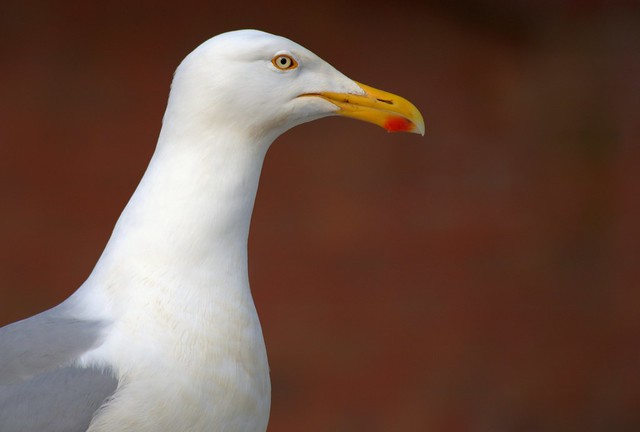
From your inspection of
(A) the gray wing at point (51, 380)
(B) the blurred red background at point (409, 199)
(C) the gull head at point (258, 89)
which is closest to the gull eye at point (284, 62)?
(C) the gull head at point (258, 89)

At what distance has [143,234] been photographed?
5.65ft

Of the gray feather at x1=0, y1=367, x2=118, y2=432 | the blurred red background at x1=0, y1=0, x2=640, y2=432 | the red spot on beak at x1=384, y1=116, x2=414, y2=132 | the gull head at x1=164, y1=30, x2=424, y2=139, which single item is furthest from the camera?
the blurred red background at x1=0, y1=0, x2=640, y2=432

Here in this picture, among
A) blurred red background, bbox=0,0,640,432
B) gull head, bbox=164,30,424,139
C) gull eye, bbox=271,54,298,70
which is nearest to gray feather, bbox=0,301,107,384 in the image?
gull head, bbox=164,30,424,139

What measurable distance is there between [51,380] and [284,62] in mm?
655

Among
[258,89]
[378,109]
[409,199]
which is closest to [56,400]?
[258,89]

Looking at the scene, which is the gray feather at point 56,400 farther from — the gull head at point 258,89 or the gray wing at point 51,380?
the gull head at point 258,89

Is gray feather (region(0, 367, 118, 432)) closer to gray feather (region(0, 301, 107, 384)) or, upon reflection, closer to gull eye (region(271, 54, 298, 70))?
gray feather (region(0, 301, 107, 384))

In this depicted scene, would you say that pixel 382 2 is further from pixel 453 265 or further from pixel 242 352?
pixel 242 352

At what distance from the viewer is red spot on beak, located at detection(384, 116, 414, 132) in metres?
1.84

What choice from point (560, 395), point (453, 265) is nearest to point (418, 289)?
point (453, 265)

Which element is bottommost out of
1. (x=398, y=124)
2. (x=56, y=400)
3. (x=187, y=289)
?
(x=56, y=400)

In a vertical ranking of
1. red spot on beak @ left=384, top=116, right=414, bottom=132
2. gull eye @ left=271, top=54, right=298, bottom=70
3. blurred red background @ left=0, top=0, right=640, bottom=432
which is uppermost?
gull eye @ left=271, top=54, right=298, bottom=70

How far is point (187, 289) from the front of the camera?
169 cm

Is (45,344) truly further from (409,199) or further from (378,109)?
(409,199)
